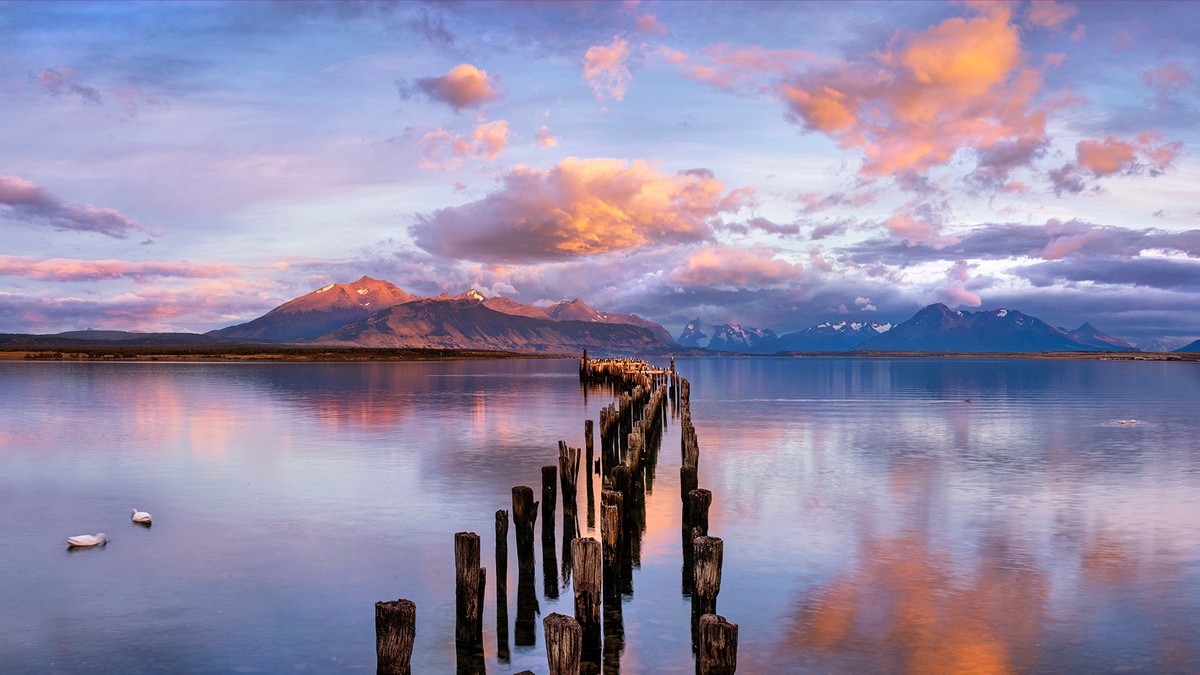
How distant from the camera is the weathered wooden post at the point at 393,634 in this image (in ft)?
27.5

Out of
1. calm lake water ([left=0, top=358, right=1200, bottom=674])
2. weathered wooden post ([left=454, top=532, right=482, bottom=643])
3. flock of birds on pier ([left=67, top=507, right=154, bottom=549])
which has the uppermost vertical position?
weathered wooden post ([left=454, top=532, right=482, bottom=643])

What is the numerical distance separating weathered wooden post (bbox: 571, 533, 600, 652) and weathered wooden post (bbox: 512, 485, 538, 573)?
3.13 metres

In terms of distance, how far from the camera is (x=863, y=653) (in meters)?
11.4

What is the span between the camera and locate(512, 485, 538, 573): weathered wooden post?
13289 millimetres

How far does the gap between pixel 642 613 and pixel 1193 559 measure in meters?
11.0

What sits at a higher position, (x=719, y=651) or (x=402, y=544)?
(x=719, y=651)

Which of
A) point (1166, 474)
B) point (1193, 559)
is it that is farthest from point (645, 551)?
point (1166, 474)

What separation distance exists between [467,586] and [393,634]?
220 centimetres

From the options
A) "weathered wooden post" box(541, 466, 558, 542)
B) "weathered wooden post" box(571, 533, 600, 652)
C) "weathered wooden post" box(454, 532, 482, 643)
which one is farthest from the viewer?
"weathered wooden post" box(541, 466, 558, 542)

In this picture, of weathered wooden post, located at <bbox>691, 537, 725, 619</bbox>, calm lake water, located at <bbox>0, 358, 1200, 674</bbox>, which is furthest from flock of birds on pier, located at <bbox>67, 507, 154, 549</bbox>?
weathered wooden post, located at <bbox>691, 537, 725, 619</bbox>

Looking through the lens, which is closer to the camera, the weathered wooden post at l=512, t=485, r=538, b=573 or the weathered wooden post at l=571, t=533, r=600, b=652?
the weathered wooden post at l=571, t=533, r=600, b=652

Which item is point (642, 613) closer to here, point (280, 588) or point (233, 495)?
point (280, 588)

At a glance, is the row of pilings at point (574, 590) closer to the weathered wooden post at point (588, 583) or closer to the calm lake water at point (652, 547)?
the weathered wooden post at point (588, 583)

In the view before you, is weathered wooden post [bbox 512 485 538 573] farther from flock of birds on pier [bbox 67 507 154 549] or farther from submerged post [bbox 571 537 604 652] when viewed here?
flock of birds on pier [bbox 67 507 154 549]
